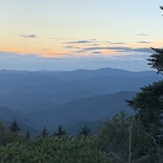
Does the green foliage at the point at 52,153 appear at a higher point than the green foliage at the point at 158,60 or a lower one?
lower

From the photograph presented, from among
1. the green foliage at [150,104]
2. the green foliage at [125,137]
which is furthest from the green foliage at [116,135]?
the green foliage at [150,104]

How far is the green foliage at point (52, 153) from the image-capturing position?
35.5 feet

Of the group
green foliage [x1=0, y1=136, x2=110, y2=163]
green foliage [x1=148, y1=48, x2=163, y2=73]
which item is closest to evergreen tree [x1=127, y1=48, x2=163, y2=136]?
green foliage [x1=148, y1=48, x2=163, y2=73]

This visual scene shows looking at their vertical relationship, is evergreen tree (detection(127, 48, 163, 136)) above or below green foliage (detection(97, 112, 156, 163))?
above

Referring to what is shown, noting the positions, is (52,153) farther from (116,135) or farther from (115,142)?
(116,135)

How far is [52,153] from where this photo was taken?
1114 cm

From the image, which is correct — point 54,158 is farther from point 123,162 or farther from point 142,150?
point 142,150

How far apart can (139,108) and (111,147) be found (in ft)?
14.8

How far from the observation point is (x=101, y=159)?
11508 mm

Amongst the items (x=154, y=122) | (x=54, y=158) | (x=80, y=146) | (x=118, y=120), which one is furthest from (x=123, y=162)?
(x=154, y=122)

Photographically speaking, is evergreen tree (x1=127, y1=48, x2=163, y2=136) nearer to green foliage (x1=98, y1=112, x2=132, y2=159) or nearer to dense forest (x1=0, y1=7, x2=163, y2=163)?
dense forest (x1=0, y1=7, x2=163, y2=163)

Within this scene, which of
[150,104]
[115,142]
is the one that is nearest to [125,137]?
[115,142]

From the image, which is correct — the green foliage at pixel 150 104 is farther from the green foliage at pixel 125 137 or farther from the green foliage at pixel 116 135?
the green foliage at pixel 116 135

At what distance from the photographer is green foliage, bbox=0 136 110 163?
10820 millimetres
